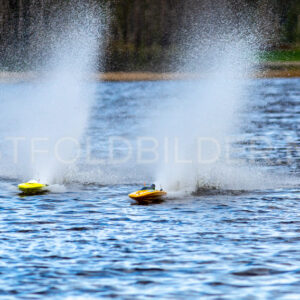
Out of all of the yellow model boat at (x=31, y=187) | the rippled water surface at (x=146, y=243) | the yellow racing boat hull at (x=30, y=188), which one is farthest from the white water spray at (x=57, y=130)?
the rippled water surface at (x=146, y=243)

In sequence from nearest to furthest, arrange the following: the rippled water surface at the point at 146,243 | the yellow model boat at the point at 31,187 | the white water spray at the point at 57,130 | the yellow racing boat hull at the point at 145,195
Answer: the rippled water surface at the point at 146,243, the yellow racing boat hull at the point at 145,195, the yellow model boat at the point at 31,187, the white water spray at the point at 57,130

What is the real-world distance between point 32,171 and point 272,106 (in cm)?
8200

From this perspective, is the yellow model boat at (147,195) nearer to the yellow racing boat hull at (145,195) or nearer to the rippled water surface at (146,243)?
the yellow racing boat hull at (145,195)

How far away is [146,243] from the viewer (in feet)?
88.4

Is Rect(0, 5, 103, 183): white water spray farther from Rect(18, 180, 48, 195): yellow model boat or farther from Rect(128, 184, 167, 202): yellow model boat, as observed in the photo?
Rect(128, 184, 167, 202): yellow model boat

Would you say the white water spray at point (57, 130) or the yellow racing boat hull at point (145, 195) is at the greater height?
the white water spray at point (57, 130)

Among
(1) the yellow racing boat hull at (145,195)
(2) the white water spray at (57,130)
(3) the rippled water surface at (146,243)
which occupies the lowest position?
(3) the rippled water surface at (146,243)

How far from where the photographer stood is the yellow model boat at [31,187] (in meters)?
37.4

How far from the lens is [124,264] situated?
2427 cm

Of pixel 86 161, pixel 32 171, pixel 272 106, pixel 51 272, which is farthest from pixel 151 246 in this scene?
pixel 272 106

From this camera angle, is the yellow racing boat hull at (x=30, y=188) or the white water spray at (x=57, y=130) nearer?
the yellow racing boat hull at (x=30, y=188)

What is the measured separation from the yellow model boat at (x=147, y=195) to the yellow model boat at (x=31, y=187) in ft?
17.9

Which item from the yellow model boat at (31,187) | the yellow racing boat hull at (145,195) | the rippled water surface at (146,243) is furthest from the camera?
the yellow model boat at (31,187)

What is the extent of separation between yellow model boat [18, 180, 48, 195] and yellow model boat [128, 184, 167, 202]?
5.46m
